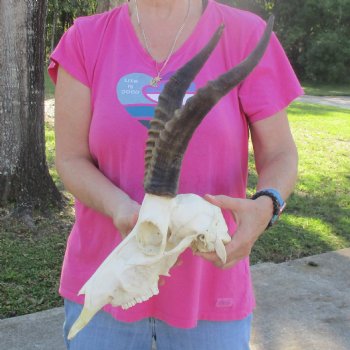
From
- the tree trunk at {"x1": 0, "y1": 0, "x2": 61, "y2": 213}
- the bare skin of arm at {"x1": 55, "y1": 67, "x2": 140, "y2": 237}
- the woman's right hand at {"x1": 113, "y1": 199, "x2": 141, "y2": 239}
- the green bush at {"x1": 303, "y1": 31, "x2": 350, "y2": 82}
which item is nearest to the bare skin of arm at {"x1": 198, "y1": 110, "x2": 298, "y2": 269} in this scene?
the woman's right hand at {"x1": 113, "y1": 199, "x2": 141, "y2": 239}

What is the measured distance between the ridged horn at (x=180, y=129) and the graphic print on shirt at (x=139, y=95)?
14.9 inches

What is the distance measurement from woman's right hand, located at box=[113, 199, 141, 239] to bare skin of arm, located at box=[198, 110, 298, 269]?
0.25m

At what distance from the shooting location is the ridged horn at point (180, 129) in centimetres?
132

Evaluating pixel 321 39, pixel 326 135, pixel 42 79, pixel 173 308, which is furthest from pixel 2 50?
pixel 321 39

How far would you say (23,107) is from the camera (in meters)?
5.32

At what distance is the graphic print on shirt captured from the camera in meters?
1.79

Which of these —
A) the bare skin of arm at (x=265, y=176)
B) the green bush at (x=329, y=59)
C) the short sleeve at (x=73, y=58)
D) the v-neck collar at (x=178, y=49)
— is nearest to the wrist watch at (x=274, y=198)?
the bare skin of arm at (x=265, y=176)

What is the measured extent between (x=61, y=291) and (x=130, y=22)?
35.7 inches

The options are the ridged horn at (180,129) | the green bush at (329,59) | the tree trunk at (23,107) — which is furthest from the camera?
the green bush at (329,59)

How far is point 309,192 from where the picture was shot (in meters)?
7.49

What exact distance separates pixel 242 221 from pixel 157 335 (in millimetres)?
523

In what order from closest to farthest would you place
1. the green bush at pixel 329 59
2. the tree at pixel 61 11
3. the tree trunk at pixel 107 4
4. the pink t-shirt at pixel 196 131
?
the pink t-shirt at pixel 196 131 → the tree trunk at pixel 107 4 → the tree at pixel 61 11 → the green bush at pixel 329 59

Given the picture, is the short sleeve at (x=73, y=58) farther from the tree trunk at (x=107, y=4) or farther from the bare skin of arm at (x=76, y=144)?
the tree trunk at (x=107, y=4)

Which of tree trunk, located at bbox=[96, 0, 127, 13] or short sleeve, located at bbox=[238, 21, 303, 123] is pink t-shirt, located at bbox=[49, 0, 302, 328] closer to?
short sleeve, located at bbox=[238, 21, 303, 123]
